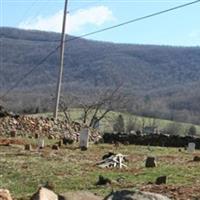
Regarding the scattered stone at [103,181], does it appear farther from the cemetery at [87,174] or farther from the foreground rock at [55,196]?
the foreground rock at [55,196]

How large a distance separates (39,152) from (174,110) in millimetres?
81845

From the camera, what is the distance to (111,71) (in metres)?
125

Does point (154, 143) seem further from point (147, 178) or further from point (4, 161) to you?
point (147, 178)

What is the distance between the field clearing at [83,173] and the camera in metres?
14.1

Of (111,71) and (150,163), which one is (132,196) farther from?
(111,71)

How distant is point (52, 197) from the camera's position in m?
11.6

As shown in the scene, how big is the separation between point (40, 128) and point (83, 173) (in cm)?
1678

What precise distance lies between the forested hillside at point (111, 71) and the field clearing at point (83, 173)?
68.5 metres

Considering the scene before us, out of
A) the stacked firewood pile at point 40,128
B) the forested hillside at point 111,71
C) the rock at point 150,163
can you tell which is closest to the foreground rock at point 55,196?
the rock at point 150,163

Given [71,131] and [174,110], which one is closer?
[71,131]

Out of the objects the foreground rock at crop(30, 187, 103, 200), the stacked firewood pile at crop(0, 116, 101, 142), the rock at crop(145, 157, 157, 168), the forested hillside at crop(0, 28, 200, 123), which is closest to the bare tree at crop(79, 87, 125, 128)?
the forested hillside at crop(0, 28, 200, 123)

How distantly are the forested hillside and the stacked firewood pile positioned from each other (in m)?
54.3

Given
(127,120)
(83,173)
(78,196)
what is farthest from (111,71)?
(78,196)

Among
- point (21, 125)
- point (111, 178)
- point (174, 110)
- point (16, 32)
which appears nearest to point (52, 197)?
point (111, 178)
